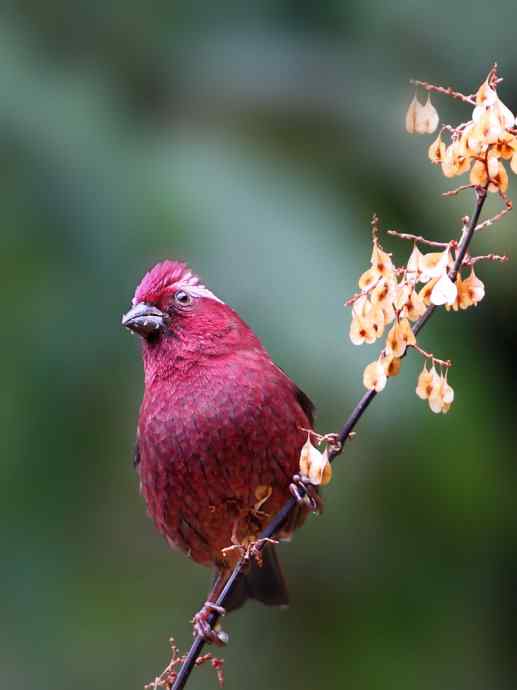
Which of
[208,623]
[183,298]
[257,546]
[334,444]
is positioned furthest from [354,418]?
[183,298]

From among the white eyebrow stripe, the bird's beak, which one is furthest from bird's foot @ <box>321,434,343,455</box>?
the white eyebrow stripe

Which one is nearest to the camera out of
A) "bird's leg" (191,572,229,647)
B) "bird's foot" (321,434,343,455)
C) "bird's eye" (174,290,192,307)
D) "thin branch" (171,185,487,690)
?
"thin branch" (171,185,487,690)

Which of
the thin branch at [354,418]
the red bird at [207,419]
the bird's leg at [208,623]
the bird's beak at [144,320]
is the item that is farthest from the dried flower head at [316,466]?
the bird's beak at [144,320]

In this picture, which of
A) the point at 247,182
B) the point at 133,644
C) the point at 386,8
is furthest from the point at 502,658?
the point at 386,8

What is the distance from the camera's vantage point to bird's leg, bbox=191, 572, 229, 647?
279 centimetres

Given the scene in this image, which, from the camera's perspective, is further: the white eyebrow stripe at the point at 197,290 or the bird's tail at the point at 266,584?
the bird's tail at the point at 266,584

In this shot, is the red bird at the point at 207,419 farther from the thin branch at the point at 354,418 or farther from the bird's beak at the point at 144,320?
the thin branch at the point at 354,418

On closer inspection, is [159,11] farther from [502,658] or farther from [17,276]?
[502,658]

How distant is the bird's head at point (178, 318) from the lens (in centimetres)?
391

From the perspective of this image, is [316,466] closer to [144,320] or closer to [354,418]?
[354,418]

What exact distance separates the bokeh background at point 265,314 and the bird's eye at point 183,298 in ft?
1.11

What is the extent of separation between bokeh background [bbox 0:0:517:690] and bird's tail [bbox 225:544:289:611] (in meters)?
0.26

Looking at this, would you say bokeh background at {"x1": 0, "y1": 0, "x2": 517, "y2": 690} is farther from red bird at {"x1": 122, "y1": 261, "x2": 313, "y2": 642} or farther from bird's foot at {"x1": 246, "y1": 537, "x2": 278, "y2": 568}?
bird's foot at {"x1": 246, "y1": 537, "x2": 278, "y2": 568}

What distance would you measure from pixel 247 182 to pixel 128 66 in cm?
81
